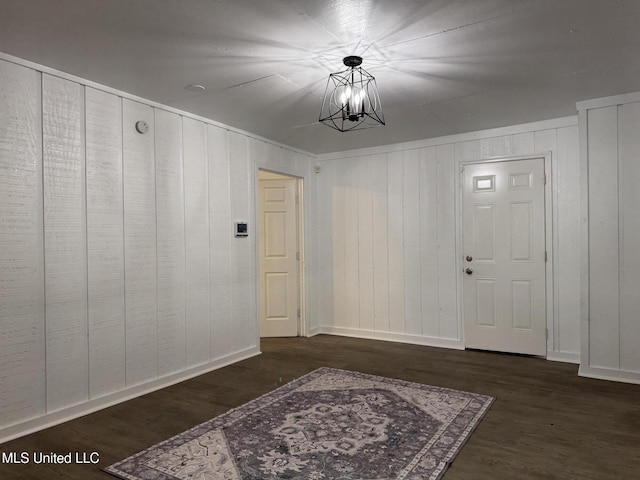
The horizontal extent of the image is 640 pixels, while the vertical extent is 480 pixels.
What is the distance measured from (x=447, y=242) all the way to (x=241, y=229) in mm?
2393

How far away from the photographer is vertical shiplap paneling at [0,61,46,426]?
2811 millimetres

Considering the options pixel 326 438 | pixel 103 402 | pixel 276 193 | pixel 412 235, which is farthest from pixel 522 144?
pixel 103 402

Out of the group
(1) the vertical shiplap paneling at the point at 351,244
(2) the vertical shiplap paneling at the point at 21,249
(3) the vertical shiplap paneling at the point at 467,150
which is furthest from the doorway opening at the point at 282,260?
(2) the vertical shiplap paneling at the point at 21,249

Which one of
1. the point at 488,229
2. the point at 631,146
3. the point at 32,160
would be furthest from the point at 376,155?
the point at 32,160

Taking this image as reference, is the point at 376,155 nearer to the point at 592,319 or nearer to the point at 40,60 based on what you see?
the point at 592,319

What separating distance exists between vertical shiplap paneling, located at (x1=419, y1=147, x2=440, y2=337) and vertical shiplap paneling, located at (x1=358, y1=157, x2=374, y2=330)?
0.69 m

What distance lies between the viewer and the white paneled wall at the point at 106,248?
2887 millimetres

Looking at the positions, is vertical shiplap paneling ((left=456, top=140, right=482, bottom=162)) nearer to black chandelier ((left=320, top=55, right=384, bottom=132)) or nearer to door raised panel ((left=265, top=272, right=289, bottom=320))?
black chandelier ((left=320, top=55, right=384, bottom=132))

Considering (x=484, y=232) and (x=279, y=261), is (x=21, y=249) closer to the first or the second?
(x=279, y=261)

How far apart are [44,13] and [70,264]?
1655mm

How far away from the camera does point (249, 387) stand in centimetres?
377

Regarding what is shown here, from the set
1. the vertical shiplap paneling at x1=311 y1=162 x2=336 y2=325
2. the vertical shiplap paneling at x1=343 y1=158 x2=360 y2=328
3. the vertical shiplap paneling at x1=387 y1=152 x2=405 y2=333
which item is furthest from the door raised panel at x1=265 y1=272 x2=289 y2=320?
the vertical shiplap paneling at x1=387 y1=152 x2=405 y2=333

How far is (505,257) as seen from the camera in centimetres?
482

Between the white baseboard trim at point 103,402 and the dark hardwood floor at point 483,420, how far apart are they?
69mm
